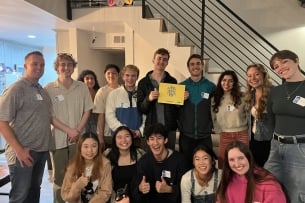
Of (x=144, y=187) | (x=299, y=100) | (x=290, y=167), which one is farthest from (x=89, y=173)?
(x=299, y=100)

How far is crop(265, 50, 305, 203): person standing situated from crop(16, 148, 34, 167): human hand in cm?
177

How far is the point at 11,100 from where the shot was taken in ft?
7.23

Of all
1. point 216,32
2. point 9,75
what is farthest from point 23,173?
point 9,75

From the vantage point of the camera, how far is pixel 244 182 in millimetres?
1967

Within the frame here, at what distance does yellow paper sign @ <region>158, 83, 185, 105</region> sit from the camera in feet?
8.52

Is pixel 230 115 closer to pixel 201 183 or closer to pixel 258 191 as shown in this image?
pixel 201 183

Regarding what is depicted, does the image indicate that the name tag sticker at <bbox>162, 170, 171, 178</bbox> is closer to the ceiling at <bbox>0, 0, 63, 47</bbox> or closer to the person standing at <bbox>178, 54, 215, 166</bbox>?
the person standing at <bbox>178, 54, 215, 166</bbox>

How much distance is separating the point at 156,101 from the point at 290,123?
1.13m

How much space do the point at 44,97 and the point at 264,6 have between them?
469 cm

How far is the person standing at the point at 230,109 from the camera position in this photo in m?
2.65

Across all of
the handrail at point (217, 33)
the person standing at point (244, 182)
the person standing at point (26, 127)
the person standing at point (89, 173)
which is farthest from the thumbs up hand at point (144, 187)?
the handrail at point (217, 33)

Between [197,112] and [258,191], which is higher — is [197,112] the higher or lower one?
the higher one

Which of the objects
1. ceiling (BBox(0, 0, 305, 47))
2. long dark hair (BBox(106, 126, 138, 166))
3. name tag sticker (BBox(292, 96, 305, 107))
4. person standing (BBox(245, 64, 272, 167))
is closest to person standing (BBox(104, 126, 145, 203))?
long dark hair (BBox(106, 126, 138, 166))

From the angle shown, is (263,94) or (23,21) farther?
(23,21)
